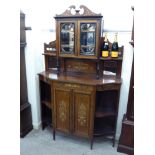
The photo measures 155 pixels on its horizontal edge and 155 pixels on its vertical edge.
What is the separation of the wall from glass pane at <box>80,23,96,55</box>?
240 millimetres

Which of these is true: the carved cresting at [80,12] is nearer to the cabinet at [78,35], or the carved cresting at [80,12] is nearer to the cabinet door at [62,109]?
the cabinet at [78,35]

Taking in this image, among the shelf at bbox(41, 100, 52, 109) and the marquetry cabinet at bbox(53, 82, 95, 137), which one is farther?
the shelf at bbox(41, 100, 52, 109)

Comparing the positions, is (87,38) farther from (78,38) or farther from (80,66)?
(80,66)

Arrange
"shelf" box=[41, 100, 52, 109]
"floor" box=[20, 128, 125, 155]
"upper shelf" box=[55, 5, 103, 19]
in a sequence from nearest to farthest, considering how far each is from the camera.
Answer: "upper shelf" box=[55, 5, 103, 19] < "floor" box=[20, 128, 125, 155] < "shelf" box=[41, 100, 52, 109]

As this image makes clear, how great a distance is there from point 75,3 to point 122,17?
627mm

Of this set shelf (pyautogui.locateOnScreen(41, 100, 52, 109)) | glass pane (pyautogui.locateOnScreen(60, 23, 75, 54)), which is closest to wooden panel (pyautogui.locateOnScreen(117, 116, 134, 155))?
shelf (pyautogui.locateOnScreen(41, 100, 52, 109))

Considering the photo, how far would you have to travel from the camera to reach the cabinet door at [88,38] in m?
1.93

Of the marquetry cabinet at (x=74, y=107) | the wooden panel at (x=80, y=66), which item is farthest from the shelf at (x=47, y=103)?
the wooden panel at (x=80, y=66)

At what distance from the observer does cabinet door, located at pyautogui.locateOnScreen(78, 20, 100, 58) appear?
1926 mm

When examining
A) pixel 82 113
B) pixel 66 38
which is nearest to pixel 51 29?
pixel 66 38

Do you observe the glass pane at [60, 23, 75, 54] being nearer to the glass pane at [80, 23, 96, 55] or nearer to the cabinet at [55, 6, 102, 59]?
the cabinet at [55, 6, 102, 59]

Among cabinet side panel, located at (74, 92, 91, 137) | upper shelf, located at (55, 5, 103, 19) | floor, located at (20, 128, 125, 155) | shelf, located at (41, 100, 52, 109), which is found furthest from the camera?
shelf, located at (41, 100, 52, 109)

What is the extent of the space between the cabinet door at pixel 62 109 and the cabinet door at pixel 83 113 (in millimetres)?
95
